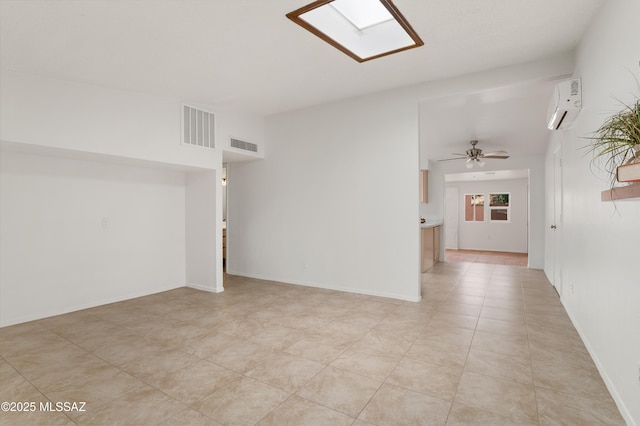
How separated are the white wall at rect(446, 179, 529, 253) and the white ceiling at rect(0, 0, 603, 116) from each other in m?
6.83

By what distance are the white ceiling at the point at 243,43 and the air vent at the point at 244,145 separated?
973mm

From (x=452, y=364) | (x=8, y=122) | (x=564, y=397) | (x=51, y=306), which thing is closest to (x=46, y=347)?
(x=51, y=306)

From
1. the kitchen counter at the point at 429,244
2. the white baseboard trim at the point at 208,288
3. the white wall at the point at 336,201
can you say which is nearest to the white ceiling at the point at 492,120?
the white wall at the point at 336,201

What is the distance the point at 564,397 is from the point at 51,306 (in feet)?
16.4

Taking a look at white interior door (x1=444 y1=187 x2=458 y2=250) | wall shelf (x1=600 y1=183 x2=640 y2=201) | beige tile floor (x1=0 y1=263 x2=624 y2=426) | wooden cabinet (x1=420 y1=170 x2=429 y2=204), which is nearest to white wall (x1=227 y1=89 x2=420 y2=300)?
beige tile floor (x1=0 y1=263 x2=624 y2=426)

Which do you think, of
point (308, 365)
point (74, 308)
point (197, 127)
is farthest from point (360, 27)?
point (74, 308)

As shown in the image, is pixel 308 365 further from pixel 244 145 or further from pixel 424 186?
pixel 424 186

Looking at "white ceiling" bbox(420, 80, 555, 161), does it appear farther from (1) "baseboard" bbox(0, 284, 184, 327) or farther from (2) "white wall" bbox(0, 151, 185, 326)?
(1) "baseboard" bbox(0, 284, 184, 327)

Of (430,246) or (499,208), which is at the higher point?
(499,208)

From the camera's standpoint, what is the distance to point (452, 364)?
2498 millimetres

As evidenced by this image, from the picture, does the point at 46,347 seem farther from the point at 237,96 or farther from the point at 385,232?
the point at 385,232

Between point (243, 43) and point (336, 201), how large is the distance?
2.50 m

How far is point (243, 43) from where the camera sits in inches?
118

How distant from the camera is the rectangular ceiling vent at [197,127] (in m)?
4.42
